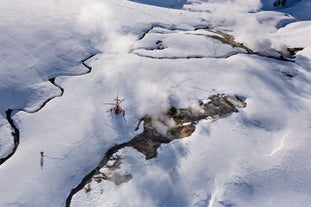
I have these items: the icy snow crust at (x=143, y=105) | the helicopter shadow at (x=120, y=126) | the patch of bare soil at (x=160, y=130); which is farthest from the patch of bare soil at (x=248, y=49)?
the helicopter shadow at (x=120, y=126)

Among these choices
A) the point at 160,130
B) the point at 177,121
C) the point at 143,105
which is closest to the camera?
the point at 160,130

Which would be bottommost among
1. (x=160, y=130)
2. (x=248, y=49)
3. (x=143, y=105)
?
(x=160, y=130)

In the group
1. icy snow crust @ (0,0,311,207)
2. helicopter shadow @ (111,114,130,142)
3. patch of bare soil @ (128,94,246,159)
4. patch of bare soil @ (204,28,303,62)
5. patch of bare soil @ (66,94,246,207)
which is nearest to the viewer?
icy snow crust @ (0,0,311,207)

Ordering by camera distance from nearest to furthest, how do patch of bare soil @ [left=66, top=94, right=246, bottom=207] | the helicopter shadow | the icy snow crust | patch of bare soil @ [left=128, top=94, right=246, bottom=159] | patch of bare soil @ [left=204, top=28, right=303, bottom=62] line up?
the icy snow crust < patch of bare soil @ [left=66, top=94, right=246, bottom=207] < patch of bare soil @ [left=128, top=94, right=246, bottom=159] < the helicopter shadow < patch of bare soil @ [left=204, top=28, right=303, bottom=62]

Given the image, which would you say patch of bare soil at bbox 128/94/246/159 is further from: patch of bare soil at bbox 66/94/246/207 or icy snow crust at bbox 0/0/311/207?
icy snow crust at bbox 0/0/311/207

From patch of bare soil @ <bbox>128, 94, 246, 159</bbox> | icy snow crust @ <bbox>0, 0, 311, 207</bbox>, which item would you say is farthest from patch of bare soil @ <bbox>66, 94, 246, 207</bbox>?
icy snow crust @ <bbox>0, 0, 311, 207</bbox>

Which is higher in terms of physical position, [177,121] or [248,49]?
[248,49]

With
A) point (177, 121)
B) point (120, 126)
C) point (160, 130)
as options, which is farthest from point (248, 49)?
point (120, 126)

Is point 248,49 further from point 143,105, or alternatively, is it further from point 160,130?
point 160,130

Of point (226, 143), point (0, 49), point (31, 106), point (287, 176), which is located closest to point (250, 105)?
point (226, 143)
